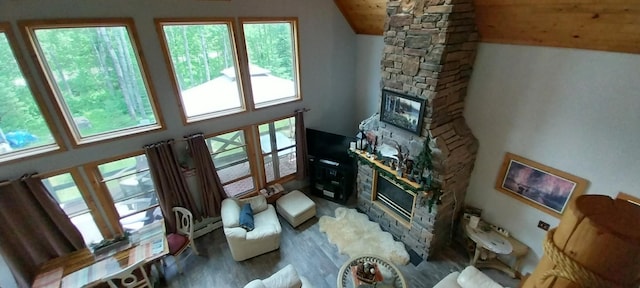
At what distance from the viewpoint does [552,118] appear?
10.8 ft

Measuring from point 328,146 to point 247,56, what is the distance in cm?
227

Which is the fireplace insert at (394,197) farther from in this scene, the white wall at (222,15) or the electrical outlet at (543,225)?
the white wall at (222,15)

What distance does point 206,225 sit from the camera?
5215mm

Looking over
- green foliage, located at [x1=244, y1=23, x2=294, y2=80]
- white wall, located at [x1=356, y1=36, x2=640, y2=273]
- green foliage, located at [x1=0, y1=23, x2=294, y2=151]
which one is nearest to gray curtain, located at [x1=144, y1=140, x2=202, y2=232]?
green foliage, located at [x1=0, y1=23, x2=294, y2=151]

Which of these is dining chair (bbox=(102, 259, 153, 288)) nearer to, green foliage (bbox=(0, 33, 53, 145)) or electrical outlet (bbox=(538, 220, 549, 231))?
green foliage (bbox=(0, 33, 53, 145))

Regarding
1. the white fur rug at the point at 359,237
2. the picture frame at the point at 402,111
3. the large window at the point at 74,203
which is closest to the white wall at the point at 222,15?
the large window at the point at 74,203

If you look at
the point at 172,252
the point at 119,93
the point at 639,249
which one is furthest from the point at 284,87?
the point at 639,249

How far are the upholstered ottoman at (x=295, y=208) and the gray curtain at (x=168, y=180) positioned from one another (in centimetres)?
158

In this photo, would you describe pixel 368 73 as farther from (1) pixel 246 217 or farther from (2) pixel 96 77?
(2) pixel 96 77

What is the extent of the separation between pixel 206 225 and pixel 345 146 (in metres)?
3.00

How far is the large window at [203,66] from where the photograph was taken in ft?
13.5

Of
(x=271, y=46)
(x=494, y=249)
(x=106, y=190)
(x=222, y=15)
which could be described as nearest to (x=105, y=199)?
(x=106, y=190)

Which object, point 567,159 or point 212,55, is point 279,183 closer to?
point 212,55

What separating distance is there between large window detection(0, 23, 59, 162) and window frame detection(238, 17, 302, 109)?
2.64 m
